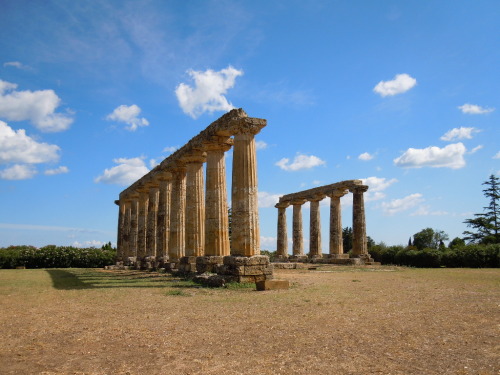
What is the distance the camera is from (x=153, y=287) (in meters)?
14.9

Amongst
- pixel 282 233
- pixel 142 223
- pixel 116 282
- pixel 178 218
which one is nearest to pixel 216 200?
pixel 116 282

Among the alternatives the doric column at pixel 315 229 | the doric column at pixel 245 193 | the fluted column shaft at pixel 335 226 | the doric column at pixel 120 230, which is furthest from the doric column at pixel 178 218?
the doric column at pixel 315 229

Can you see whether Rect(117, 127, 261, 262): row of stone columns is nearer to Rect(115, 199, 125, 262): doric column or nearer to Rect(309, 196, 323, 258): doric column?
Rect(115, 199, 125, 262): doric column

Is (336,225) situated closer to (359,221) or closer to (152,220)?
(359,221)

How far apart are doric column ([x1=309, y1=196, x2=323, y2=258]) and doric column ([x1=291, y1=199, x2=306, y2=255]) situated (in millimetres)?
1468

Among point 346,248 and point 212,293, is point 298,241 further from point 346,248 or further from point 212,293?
point 212,293

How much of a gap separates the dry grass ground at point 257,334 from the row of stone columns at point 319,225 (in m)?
22.0

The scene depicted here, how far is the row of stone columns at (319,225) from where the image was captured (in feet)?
110

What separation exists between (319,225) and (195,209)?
2009cm

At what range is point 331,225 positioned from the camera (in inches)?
1420

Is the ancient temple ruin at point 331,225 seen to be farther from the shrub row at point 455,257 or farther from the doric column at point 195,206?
the doric column at point 195,206

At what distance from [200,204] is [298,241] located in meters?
21.0

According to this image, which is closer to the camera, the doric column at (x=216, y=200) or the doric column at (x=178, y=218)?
the doric column at (x=216, y=200)

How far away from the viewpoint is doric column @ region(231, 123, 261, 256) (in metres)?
15.3
